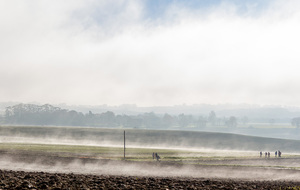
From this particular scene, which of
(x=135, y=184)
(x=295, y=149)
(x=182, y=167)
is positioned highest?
(x=135, y=184)

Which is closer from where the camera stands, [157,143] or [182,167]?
[182,167]

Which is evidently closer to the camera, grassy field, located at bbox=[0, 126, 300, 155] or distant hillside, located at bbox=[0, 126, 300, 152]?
grassy field, located at bbox=[0, 126, 300, 155]

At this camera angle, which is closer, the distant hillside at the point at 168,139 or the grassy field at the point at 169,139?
the grassy field at the point at 169,139

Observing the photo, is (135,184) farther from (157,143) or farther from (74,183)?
(157,143)

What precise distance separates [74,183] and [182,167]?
85.1 ft

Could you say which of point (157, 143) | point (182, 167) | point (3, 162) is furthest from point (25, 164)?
point (157, 143)

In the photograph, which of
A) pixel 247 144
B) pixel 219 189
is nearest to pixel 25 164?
pixel 219 189

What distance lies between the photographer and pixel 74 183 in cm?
2103

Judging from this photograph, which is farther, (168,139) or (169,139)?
(169,139)

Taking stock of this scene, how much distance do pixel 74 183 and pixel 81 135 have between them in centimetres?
13491

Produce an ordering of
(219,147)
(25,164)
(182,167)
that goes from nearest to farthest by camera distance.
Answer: (25,164), (182,167), (219,147)

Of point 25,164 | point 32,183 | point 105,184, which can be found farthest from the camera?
point 25,164

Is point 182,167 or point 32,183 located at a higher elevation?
Result: point 32,183

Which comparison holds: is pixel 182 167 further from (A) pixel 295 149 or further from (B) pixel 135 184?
(A) pixel 295 149
